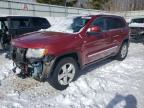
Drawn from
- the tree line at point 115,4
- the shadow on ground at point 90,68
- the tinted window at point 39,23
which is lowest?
the shadow on ground at point 90,68

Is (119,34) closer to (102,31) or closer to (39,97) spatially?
(102,31)

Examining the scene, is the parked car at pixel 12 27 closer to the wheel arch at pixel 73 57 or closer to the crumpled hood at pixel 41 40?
the crumpled hood at pixel 41 40

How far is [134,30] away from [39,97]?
10.5 m

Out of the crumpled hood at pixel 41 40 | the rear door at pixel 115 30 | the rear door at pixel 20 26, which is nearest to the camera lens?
the crumpled hood at pixel 41 40

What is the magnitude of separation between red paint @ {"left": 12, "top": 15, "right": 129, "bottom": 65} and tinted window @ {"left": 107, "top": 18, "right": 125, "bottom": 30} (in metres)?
0.23

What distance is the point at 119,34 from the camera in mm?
8211

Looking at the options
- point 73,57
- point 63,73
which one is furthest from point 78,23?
point 63,73

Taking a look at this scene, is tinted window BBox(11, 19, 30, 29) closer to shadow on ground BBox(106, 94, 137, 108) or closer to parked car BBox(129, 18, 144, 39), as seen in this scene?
shadow on ground BBox(106, 94, 137, 108)

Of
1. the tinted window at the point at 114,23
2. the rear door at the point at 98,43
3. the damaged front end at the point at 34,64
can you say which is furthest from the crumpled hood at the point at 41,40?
the tinted window at the point at 114,23

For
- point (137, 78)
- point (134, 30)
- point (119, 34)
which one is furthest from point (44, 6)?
point (137, 78)

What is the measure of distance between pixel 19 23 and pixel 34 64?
5.90m

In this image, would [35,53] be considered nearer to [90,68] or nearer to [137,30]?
[90,68]

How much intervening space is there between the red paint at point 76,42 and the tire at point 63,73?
0.27 meters

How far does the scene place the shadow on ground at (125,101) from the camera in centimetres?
496
